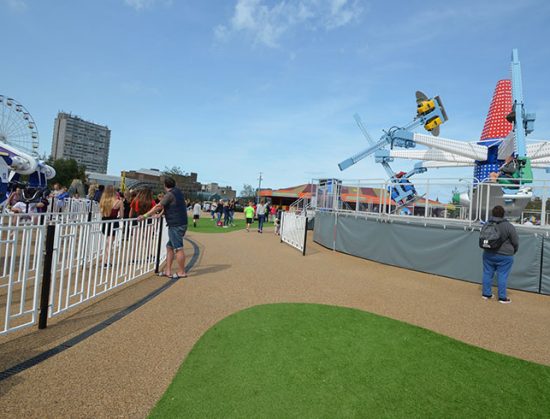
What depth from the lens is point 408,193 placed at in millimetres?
11367

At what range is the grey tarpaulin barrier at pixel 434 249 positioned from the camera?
739cm

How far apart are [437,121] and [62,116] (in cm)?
12354

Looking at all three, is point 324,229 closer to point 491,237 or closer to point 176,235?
point 491,237

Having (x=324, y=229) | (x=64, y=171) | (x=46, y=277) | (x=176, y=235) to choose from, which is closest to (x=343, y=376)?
(x=46, y=277)

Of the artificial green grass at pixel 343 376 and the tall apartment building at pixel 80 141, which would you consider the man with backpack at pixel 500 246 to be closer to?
the artificial green grass at pixel 343 376

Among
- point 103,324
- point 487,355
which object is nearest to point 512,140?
point 487,355

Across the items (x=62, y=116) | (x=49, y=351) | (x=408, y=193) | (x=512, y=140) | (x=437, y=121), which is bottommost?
(x=49, y=351)

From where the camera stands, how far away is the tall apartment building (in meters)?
109

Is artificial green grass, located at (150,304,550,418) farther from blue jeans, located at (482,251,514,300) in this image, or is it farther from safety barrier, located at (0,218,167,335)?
blue jeans, located at (482,251,514,300)

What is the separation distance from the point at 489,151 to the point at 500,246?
1063 cm

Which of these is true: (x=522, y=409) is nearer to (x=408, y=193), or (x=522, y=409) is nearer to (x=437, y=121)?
(x=408, y=193)

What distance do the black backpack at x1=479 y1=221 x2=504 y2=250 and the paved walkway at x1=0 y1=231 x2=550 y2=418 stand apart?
3.48 ft

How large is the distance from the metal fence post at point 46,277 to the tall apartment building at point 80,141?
4524 inches

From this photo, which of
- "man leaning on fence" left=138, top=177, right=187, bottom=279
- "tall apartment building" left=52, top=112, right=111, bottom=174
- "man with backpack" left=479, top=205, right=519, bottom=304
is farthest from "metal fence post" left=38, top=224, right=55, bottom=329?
"tall apartment building" left=52, top=112, right=111, bottom=174
